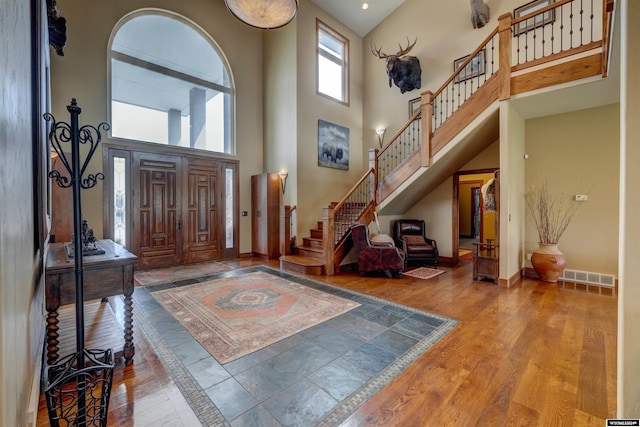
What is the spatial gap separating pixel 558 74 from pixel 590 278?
10.7ft

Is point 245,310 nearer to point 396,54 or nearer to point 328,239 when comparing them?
point 328,239

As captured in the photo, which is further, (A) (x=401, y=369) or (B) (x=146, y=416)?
(A) (x=401, y=369)

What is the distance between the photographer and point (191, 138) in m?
6.47

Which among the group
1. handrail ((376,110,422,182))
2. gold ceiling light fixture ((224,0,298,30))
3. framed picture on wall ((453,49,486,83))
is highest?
framed picture on wall ((453,49,486,83))

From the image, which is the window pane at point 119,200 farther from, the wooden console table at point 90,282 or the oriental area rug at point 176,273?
the wooden console table at point 90,282

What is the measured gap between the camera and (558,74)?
12.8ft

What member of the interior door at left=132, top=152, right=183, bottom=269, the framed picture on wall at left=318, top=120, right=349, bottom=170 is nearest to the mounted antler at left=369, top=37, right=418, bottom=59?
the framed picture on wall at left=318, top=120, right=349, bottom=170

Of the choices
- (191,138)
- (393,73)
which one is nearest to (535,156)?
(393,73)

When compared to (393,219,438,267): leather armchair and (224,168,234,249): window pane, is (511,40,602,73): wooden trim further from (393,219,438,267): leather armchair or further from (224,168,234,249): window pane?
(224,168,234,249): window pane

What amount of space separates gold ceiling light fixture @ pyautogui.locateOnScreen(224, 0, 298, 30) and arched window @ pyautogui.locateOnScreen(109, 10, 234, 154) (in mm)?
3583

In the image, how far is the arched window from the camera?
554 centimetres

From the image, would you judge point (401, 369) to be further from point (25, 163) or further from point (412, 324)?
point (25, 163)

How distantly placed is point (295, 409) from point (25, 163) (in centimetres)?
205

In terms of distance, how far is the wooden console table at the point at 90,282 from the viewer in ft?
6.59
